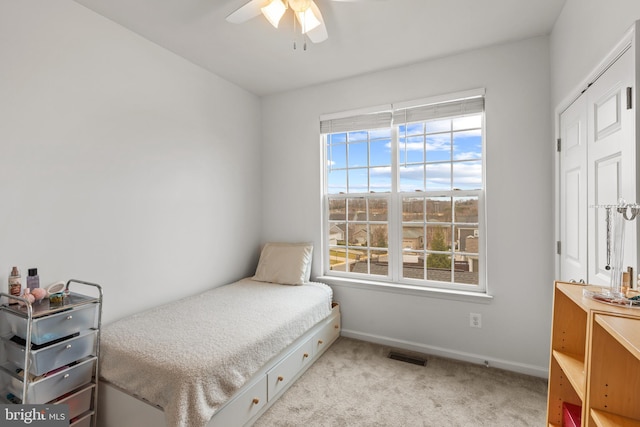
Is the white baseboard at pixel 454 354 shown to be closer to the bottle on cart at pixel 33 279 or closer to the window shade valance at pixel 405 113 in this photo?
the window shade valance at pixel 405 113

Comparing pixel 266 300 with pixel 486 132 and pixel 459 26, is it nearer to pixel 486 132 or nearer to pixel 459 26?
pixel 486 132

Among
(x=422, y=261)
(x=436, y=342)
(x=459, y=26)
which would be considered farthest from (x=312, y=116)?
(x=436, y=342)

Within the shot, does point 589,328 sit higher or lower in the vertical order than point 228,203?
lower

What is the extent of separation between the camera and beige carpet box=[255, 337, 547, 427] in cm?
188

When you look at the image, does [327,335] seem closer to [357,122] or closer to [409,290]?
[409,290]

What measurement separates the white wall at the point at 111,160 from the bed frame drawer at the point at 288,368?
110 centimetres

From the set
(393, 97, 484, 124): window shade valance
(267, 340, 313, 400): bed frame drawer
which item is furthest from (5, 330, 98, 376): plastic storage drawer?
(393, 97, 484, 124): window shade valance

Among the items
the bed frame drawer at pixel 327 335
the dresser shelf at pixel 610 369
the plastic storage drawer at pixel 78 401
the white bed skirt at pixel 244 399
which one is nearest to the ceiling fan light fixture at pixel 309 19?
the dresser shelf at pixel 610 369

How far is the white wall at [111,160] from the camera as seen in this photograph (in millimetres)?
1668

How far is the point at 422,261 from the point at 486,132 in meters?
1.25

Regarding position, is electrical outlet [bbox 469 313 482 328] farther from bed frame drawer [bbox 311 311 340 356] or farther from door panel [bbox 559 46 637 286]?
bed frame drawer [bbox 311 311 340 356]

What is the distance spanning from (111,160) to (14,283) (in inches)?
35.8

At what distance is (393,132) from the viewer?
2900mm

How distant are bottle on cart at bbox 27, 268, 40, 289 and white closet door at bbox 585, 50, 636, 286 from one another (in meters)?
2.89
